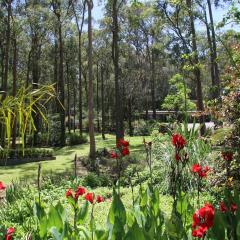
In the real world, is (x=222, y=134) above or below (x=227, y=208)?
above

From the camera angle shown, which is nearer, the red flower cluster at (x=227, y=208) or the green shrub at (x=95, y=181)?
the red flower cluster at (x=227, y=208)

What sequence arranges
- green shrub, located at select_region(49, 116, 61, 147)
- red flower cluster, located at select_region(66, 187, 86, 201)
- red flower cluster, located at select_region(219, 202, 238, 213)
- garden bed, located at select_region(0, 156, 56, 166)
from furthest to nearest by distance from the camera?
green shrub, located at select_region(49, 116, 61, 147), garden bed, located at select_region(0, 156, 56, 166), red flower cluster, located at select_region(66, 187, 86, 201), red flower cluster, located at select_region(219, 202, 238, 213)

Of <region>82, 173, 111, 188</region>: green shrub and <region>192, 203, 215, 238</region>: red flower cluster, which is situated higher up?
<region>192, 203, 215, 238</region>: red flower cluster

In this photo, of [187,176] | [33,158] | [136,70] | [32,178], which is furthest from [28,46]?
[187,176]

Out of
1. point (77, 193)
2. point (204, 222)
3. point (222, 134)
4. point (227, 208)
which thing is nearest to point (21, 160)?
point (222, 134)

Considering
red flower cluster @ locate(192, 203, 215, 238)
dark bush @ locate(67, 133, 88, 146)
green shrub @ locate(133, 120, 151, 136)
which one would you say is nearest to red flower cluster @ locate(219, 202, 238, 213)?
red flower cluster @ locate(192, 203, 215, 238)

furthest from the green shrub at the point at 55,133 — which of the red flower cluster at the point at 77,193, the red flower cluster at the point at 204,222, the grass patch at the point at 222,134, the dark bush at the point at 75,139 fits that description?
the red flower cluster at the point at 204,222

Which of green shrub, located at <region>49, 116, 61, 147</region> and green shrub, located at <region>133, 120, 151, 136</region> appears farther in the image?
green shrub, located at <region>133, 120, 151, 136</region>

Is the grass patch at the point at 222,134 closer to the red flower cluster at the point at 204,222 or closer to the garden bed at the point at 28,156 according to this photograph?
the red flower cluster at the point at 204,222

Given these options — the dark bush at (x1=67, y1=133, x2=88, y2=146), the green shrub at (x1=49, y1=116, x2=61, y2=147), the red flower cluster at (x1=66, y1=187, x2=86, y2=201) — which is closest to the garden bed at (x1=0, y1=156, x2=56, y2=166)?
the green shrub at (x1=49, y1=116, x2=61, y2=147)

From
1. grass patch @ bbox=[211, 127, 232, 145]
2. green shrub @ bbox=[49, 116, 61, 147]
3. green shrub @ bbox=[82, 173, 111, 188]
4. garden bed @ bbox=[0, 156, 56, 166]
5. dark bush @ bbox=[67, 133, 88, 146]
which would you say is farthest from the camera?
dark bush @ bbox=[67, 133, 88, 146]

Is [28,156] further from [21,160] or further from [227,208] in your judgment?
[227,208]

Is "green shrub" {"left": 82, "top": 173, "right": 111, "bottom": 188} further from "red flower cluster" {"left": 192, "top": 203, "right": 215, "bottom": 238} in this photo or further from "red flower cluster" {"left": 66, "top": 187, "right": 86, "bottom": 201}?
"red flower cluster" {"left": 192, "top": 203, "right": 215, "bottom": 238}

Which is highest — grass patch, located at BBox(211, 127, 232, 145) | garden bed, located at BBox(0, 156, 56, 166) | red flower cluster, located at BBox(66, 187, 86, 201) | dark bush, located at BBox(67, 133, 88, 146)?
grass patch, located at BBox(211, 127, 232, 145)
